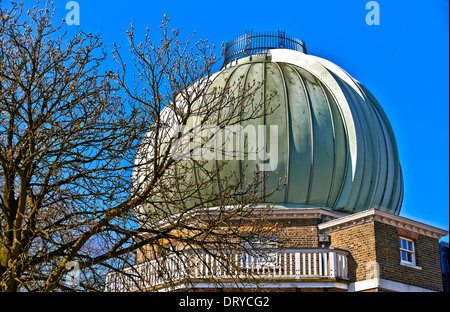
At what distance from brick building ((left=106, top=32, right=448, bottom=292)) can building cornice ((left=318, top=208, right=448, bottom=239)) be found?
0.03m

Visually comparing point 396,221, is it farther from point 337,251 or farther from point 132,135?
point 132,135

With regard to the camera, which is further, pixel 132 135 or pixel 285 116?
pixel 285 116

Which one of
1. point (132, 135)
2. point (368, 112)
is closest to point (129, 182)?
point (132, 135)

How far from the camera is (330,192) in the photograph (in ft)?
77.9

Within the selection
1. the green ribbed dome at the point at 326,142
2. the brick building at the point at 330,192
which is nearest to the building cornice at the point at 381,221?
the brick building at the point at 330,192

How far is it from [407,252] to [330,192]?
3492 mm

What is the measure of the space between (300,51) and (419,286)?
1191cm

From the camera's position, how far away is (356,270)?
21250 mm

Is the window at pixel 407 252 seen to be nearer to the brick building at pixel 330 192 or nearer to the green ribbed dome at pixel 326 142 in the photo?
the brick building at pixel 330 192

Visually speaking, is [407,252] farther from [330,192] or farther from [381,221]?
[330,192]

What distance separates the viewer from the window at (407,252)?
21812mm

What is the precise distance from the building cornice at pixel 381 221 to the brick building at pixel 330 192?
3 cm

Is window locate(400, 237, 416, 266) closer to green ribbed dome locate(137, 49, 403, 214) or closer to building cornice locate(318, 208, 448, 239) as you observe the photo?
building cornice locate(318, 208, 448, 239)
